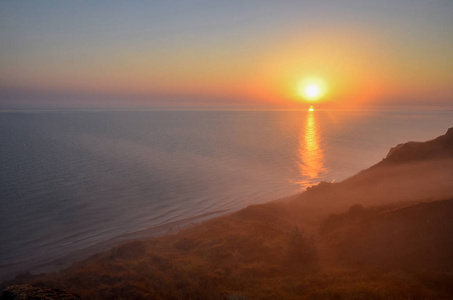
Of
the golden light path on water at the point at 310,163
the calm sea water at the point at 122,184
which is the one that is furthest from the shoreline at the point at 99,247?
the golden light path on water at the point at 310,163

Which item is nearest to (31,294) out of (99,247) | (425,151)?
(99,247)

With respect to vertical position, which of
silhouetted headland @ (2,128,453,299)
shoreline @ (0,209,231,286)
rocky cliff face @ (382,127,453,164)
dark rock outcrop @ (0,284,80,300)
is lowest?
shoreline @ (0,209,231,286)

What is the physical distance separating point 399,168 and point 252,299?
1088 inches

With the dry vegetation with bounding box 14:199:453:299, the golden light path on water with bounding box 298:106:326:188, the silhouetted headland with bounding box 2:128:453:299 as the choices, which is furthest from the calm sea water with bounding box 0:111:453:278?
the dry vegetation with bounding box 14:199:453:299

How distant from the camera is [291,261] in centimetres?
1755

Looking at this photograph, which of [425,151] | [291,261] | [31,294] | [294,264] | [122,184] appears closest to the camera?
[31,294]

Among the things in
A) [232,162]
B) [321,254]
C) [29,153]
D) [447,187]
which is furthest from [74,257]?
[29,153]

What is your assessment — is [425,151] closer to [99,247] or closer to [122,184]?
[99,247]

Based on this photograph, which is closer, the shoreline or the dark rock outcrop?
the dark rock outcrop

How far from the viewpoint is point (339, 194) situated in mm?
31594

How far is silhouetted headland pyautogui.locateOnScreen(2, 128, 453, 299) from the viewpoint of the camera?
13.4m

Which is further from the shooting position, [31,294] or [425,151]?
[425,151]

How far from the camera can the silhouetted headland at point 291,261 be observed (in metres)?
13.4

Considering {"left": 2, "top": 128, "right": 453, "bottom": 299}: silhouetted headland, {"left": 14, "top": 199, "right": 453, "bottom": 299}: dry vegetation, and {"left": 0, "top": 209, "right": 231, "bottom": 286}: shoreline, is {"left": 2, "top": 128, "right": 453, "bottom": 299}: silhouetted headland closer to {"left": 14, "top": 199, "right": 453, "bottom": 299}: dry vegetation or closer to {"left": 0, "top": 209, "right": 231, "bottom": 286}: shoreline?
{"left": 14, "top": 199, "right": 453, "bottom": 299}: dry vegetation
